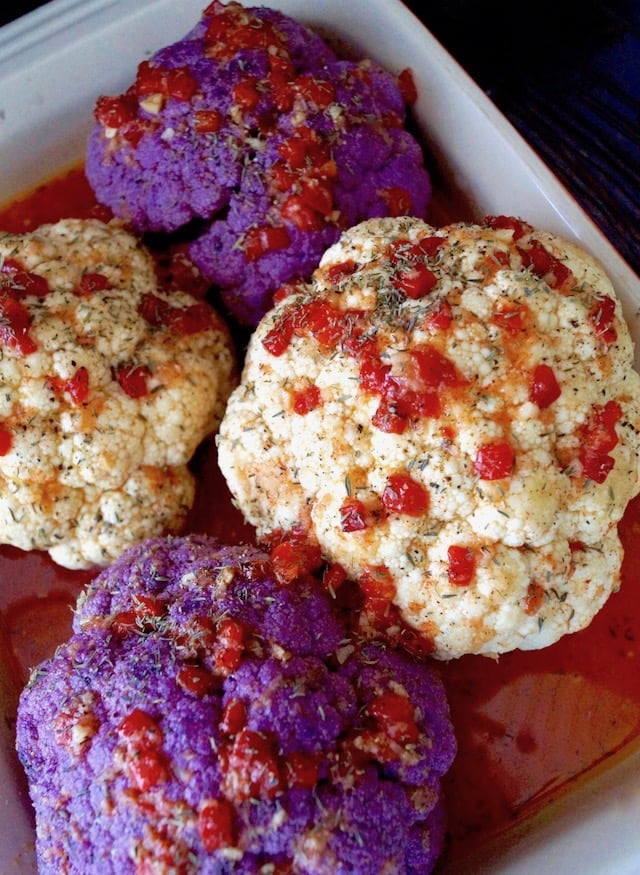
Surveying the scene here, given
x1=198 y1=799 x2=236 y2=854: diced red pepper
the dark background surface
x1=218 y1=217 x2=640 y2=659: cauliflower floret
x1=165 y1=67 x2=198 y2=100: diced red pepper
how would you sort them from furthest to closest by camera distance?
the dark background surface → x1=165 y1=67 x2=198 y2=100: diced red pepper → x1=218 y1=217 x2=640 y2=659: cauliflower floret → x1=198 y1=799 x2=236 y2=854: diced red pepper

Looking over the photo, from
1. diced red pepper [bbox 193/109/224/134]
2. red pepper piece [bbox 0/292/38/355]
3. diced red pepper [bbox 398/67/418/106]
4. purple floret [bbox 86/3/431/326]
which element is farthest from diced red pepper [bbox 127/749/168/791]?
diced red pepper [bbox 398/67/418/106]

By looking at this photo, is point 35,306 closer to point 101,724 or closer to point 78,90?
point 78,90

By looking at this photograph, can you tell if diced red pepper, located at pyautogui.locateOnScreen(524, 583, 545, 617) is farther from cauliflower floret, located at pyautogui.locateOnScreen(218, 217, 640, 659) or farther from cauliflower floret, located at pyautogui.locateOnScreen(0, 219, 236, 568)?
cauliflower floret, located at pyautogui.locateOnScreen(0, 219, 236, 568)

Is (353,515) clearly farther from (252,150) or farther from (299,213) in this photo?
(252,150)

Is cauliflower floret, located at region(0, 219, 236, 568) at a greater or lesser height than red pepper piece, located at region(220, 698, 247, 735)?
greater

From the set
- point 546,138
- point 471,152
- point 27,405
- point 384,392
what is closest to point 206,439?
point 27,405
